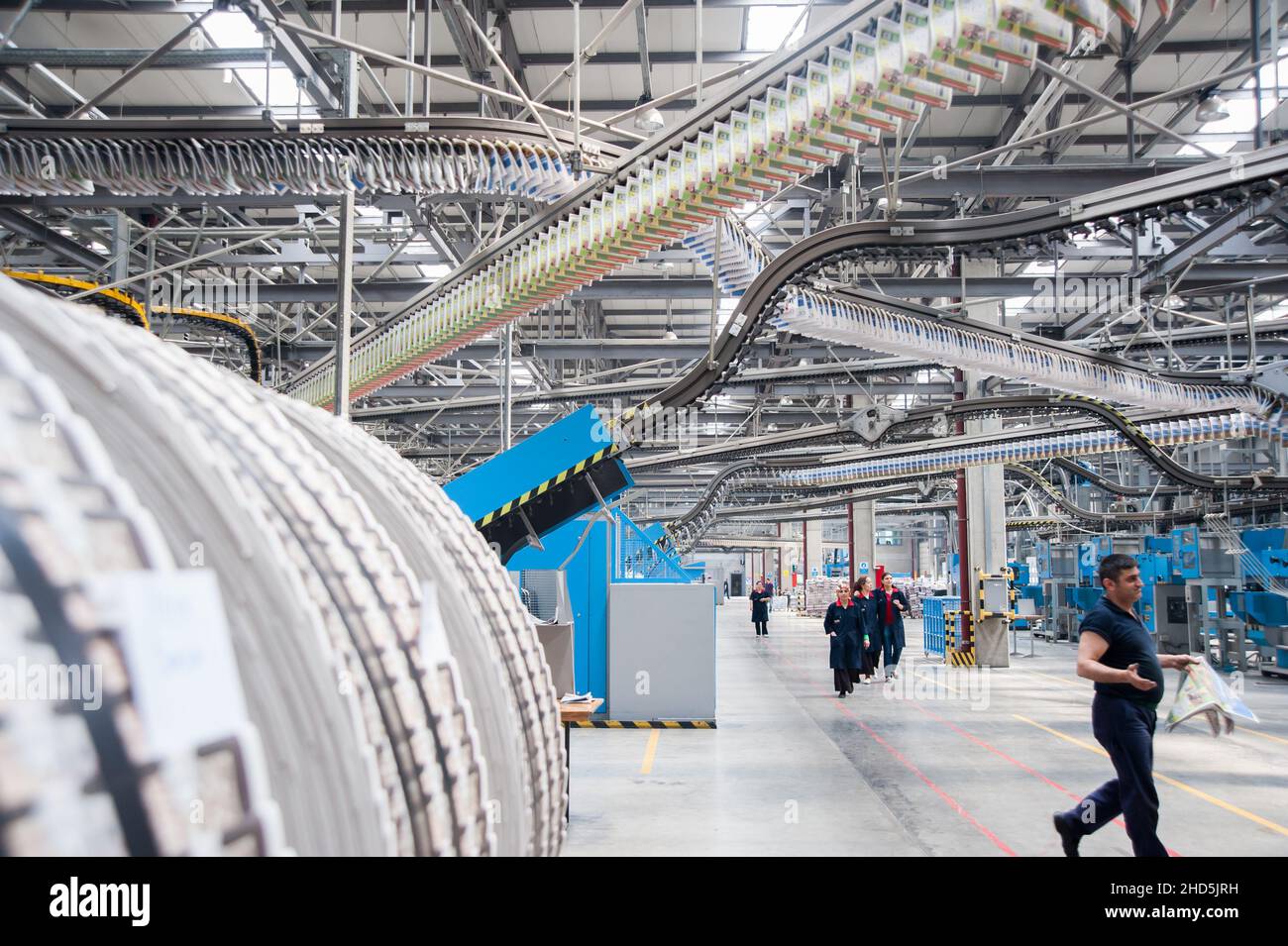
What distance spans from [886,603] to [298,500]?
555 inches

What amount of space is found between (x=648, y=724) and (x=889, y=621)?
21.2 feet

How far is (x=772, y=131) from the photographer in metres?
4.89

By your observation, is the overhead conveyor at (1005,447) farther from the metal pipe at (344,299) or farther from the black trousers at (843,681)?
Answer: the metal pipe at (344,299)

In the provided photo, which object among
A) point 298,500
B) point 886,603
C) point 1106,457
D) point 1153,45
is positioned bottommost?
point 886,603

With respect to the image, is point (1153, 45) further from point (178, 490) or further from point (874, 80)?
point (178, 490)

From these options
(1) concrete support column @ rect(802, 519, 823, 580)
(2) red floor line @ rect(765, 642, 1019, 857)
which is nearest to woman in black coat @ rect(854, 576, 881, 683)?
(2) red floor line @ rect(765, 642, 1019, 857)

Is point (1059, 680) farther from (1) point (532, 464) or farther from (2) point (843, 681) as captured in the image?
(1) point (532, 464)

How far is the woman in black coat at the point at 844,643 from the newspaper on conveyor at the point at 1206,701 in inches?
317

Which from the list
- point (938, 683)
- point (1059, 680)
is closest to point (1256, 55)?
point (938, 683)

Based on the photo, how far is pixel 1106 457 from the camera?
27625mm

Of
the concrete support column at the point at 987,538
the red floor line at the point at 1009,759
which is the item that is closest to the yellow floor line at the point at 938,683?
the concrete support column at the point at 987,538

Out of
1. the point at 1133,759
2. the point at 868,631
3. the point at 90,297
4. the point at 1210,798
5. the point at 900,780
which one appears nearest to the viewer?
the point at 1133,759
